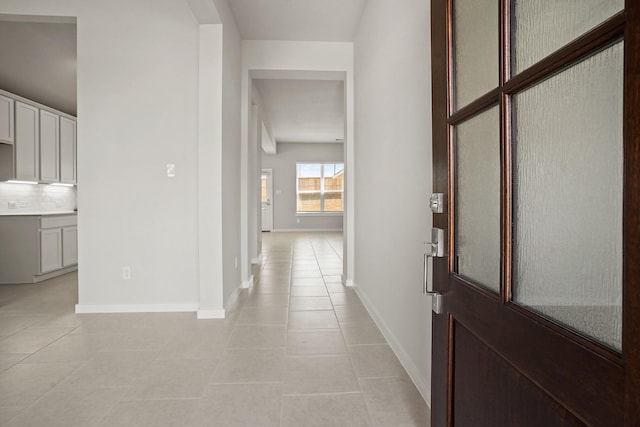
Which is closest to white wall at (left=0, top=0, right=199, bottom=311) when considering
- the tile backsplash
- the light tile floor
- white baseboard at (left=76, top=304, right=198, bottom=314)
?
white baseboard at (left=76, top=304, right=198, bottom=314)

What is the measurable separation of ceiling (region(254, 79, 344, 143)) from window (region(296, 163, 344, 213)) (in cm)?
135

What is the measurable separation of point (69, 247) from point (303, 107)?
4.65 meters

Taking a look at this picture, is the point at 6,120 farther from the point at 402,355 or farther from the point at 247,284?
the point at 402,355

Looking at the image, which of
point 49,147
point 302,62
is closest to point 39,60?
point 49,147

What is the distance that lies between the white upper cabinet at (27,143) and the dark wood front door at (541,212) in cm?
588

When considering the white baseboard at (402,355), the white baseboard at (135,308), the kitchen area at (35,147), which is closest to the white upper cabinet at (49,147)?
the kitchen area at (35,147)

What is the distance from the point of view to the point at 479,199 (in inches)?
38.4

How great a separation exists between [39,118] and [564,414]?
22.0ft

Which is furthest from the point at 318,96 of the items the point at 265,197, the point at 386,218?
the point at 265,197

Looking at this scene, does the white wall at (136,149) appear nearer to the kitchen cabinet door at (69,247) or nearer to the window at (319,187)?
the kitchen cabinet door at (69,247)

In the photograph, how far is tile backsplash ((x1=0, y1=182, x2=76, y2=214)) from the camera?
5.29 meters

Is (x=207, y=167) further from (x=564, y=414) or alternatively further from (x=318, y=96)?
(x=318, y=96)

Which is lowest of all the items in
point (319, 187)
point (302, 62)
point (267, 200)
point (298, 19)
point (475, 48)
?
point (267, 200)

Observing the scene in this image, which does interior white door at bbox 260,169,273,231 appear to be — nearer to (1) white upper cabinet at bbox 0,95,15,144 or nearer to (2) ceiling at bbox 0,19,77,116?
(2) ceiling at bbox 0,19,77,116
